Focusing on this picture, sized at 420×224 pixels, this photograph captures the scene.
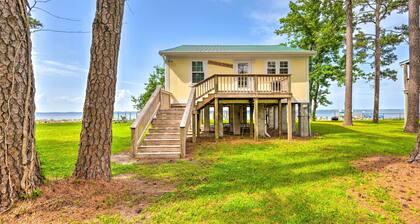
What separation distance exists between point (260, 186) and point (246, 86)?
836 centimetres

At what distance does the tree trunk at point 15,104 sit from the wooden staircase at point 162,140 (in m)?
4.74

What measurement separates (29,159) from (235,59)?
11410mm

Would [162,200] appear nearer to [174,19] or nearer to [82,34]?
[82,34]

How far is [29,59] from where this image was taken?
11.6 ft

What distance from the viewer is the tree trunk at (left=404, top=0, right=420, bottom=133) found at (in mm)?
13719

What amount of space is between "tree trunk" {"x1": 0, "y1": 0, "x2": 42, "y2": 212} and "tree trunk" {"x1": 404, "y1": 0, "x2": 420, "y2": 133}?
1757cm

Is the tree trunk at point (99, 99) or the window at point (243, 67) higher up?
the window at point (243, 67)

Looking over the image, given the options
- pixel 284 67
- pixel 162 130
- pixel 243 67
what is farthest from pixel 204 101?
pixel 284 67

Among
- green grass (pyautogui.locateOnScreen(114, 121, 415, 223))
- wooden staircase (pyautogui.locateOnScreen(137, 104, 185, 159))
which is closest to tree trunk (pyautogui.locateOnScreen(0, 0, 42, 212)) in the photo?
green grass (pyautogui.locateOnScreen(114, 121, 415, 223))

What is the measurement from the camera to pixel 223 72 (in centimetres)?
1360

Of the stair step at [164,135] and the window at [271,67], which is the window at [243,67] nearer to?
the window at [271,67]

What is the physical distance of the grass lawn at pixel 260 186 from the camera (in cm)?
353

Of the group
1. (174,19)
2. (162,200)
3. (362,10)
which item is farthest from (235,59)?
(362,10)

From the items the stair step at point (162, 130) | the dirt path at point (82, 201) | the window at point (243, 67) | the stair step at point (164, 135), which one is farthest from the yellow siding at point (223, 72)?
the dirt path at point (82, 201)
